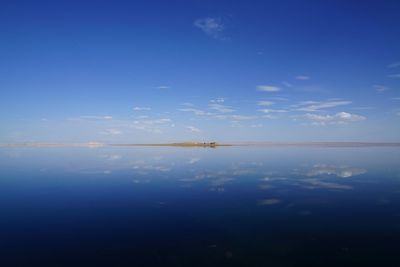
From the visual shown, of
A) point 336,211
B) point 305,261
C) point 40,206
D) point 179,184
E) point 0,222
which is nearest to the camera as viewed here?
point 305,261

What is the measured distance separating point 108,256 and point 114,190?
13.9 metres

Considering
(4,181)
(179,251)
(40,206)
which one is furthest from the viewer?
(4,181)

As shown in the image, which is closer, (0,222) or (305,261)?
(305,261)

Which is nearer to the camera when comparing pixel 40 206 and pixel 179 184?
pixel 40 206

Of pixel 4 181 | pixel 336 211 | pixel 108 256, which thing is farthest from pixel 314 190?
Result: pixel 4 181

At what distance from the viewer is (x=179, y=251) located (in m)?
12.0

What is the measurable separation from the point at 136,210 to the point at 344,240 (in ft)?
36.7

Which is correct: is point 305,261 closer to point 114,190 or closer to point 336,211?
point 336,211

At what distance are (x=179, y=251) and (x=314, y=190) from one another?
1594 cm

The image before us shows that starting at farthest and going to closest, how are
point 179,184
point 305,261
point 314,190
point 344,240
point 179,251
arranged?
point 179,184 < point 314,190 < point 344,240 < point 179,251 < point 305,261

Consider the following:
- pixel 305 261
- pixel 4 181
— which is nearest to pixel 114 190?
Result: pixel 4 181

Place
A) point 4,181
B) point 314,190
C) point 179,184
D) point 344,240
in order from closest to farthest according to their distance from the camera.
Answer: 1. point 344,240
2. point 314,190
3. point 179,184
4. point 4,181

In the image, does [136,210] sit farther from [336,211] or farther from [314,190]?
[314,190]

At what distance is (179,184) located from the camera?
27500 mm
